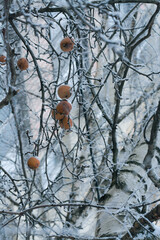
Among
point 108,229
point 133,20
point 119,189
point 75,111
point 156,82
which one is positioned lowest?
point 108,229

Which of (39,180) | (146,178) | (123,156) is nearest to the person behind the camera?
(146,178)

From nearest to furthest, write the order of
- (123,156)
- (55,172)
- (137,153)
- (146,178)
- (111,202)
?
(111,202), (146,178), (137,153), (123,156), (55,172)

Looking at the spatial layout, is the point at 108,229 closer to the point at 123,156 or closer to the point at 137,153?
the point at 137,153

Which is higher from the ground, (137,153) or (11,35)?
(11,35)

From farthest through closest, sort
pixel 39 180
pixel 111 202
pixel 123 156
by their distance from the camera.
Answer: pixel 39 180
pixel 123 156
pixel 111 202

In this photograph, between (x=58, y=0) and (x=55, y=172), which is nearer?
(x=58, y=0)

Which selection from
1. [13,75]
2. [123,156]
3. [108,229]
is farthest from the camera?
[123,156]

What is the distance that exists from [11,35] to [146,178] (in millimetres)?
693

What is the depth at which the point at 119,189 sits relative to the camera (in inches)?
38.8

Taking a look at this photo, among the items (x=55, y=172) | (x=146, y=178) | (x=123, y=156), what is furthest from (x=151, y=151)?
(x=55, y=172)

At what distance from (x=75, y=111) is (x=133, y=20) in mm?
528

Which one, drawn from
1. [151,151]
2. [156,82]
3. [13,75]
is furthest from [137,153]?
[13,75]

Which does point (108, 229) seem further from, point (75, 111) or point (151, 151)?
point (75, 111)

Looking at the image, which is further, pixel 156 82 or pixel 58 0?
pixel 156 82
